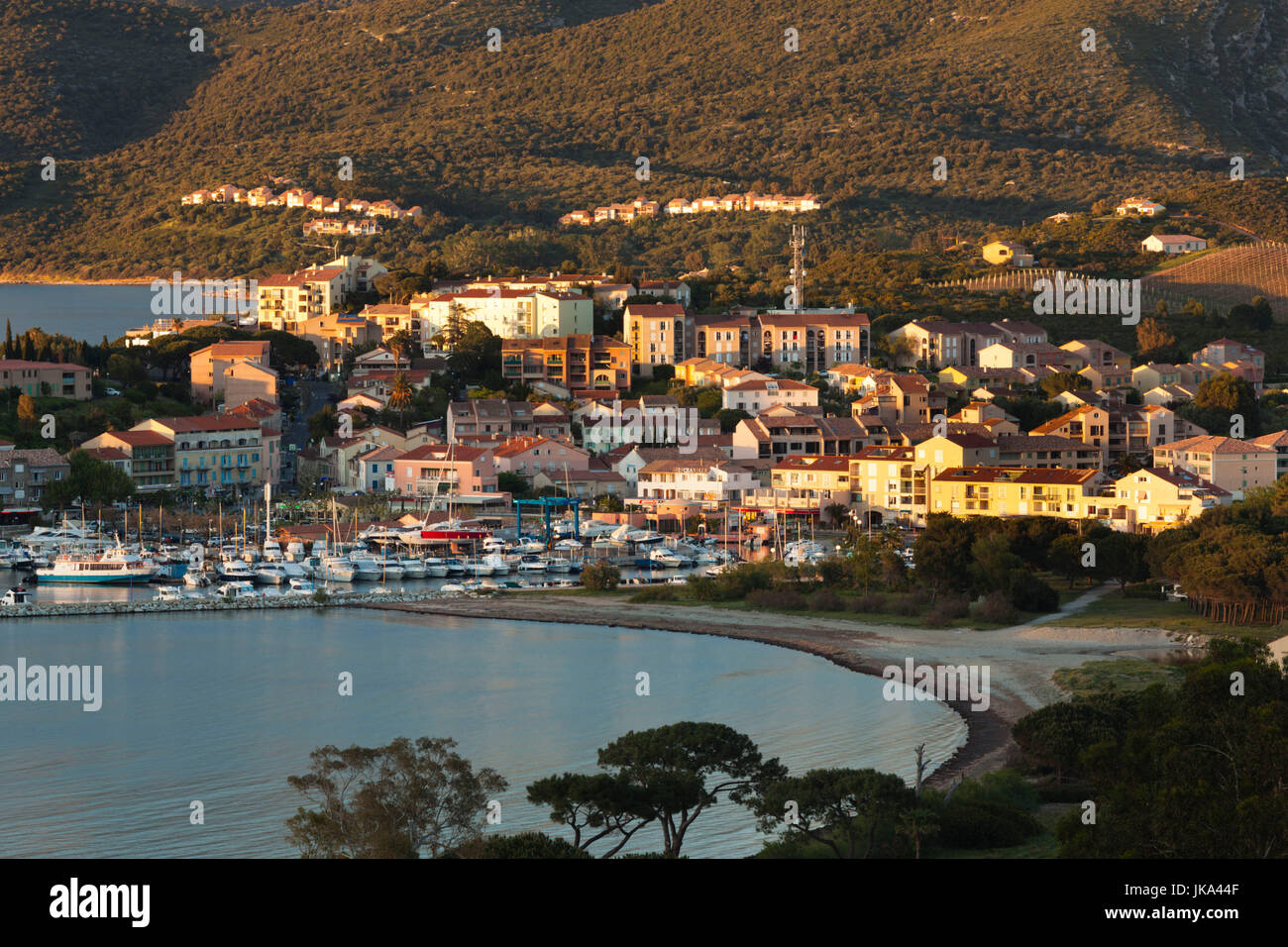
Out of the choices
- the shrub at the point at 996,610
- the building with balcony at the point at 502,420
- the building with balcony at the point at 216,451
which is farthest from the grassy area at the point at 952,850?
the building with balcony at the point at 502,420

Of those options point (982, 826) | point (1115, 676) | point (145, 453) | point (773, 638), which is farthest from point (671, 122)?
point (982, 826)

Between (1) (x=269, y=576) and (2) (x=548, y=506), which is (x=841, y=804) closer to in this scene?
(1) (x=269, y=576)

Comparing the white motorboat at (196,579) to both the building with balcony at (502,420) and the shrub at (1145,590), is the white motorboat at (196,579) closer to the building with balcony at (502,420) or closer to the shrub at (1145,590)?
the building with balcony at (502,420)

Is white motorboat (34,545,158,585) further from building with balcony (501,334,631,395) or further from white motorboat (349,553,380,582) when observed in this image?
building with balcony (501,334,631,395)

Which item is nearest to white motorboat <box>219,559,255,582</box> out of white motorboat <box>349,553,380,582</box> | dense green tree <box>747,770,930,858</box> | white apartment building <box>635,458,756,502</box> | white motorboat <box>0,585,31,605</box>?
white motorboat <box>349,553,380,582</box>

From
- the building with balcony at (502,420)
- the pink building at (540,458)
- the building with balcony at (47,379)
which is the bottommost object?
the pink building at (540,458)

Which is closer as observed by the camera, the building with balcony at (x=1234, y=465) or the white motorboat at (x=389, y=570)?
the white motorboat at (x=389, y=570)
